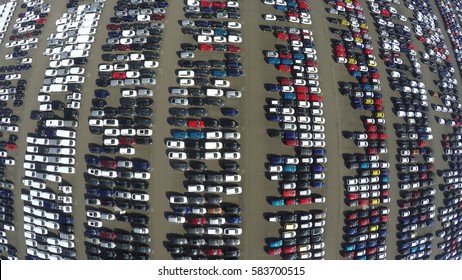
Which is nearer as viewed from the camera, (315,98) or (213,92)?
(213,92)

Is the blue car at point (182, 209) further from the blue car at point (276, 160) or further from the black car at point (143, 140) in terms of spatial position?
the blue car at point (276, 160)

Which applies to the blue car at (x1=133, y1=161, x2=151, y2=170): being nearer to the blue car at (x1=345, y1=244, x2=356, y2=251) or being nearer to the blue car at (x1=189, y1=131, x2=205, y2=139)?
the blue car at (x1=189, y1=131, x2=205, y2=139)

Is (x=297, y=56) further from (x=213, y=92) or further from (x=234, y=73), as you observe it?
(x=213, y=92)

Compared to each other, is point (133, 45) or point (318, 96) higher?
point (133, 45)

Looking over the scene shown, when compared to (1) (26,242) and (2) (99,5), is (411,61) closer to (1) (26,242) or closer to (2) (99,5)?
(2) (99,5)

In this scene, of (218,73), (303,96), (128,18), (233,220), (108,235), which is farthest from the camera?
(128,18)

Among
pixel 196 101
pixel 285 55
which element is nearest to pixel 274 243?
pixel 196 101

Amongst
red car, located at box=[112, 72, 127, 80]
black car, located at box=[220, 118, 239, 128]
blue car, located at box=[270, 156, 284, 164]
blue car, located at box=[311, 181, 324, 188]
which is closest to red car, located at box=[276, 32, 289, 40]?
black car, located at box=[220, 118, 239, 128]

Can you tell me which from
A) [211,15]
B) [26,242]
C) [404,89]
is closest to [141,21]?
[211,15]
